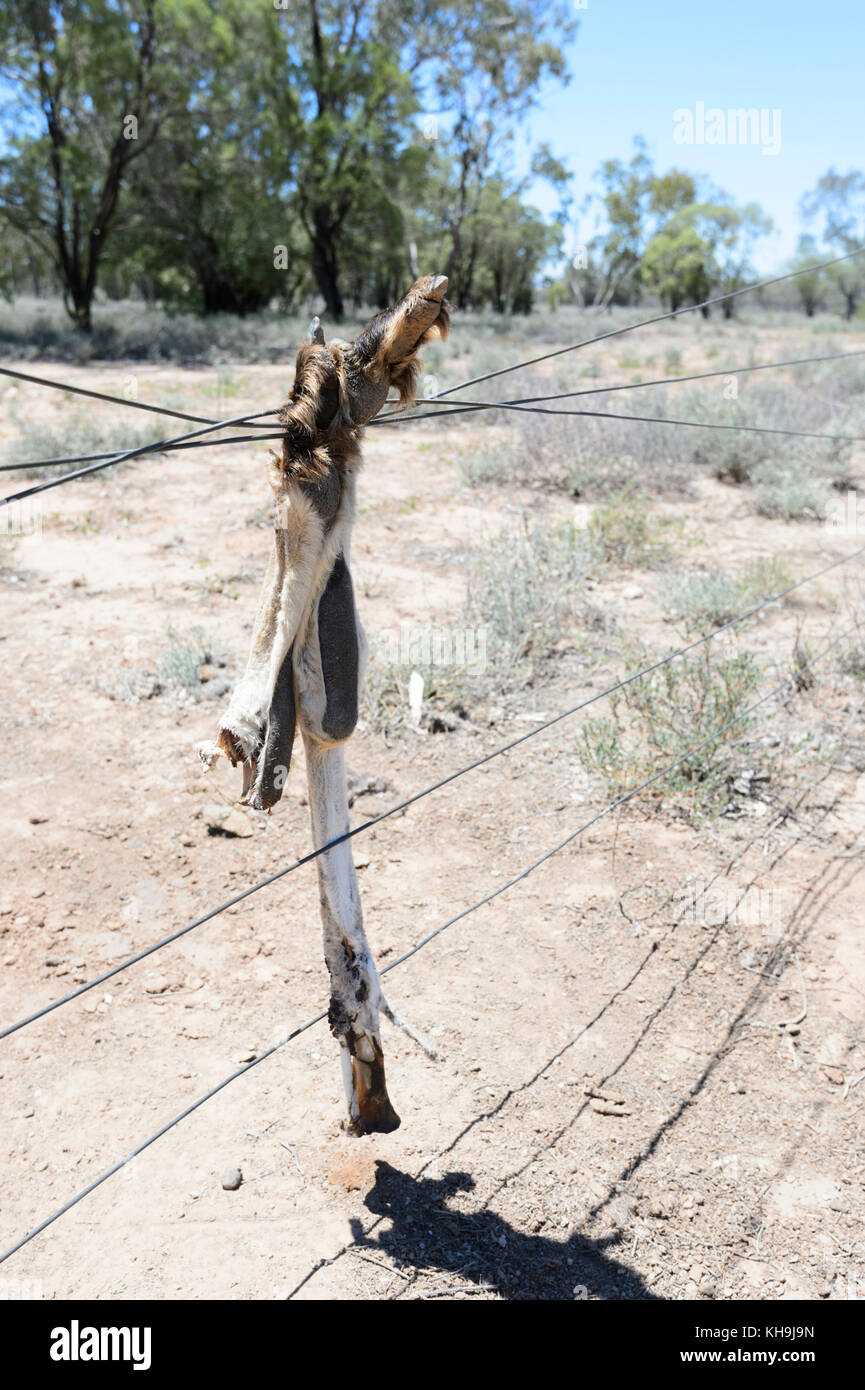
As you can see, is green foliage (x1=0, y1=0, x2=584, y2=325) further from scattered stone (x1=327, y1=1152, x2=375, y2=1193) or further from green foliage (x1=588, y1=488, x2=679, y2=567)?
scattered stone (x1=327, y1=1152, x2=375, y2=1193)

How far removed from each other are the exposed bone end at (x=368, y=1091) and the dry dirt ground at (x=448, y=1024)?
0.28m

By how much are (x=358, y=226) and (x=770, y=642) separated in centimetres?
2401

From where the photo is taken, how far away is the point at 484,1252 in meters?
2.83

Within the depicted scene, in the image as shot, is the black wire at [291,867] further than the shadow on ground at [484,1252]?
No

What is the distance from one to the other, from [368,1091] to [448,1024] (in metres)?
0.94

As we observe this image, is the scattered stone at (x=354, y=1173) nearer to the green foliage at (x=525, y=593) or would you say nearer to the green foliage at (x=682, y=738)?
the green foliage at (x=682, y=738)

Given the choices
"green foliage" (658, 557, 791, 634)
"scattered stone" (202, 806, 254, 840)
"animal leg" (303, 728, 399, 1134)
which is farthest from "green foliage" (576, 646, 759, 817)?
"animal leg" (303, 728, 399, 1134)

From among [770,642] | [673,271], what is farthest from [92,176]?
[673,271]

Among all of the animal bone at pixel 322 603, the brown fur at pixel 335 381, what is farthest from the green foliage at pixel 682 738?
the brown fur at pixel 335 381

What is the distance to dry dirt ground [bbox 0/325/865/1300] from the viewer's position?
286 centimetres

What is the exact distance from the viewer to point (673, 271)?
162ft

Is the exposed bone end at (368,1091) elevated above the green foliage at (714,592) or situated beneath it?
situated beneath

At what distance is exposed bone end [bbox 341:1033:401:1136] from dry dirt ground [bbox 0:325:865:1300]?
0.28 m

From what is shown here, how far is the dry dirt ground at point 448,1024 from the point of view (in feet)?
9.39
